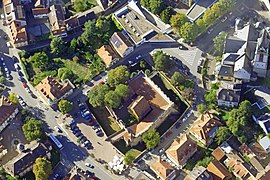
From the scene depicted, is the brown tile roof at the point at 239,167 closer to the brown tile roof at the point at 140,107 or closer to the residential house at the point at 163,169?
the residential house at the point at 163,169

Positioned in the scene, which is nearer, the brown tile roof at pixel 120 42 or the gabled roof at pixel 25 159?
the gabled roof at pixel 25 159

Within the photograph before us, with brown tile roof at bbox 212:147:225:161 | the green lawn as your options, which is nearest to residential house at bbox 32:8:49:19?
the green lawn

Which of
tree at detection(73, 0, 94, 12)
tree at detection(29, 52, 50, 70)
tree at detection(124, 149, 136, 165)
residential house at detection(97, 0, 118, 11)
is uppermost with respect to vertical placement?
tree at detection(73, 0, 94, 12)

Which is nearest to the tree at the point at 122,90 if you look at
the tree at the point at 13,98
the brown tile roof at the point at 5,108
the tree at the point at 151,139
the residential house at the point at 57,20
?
the tree at the point at 151,139

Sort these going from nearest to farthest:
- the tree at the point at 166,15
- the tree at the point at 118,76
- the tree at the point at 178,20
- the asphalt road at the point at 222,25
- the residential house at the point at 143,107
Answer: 1. the residential house at the point at 143,107
2. the tree at the point at 118,76
3. the tree at the point at 178,20
4. the asphalt road at the point at 222,25
5. the tree at the point at 166,15

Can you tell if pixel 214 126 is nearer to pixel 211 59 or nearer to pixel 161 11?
pixel 211 59

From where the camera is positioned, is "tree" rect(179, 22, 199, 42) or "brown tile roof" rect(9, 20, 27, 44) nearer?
"tree" rect(179, 22, 199, 42)

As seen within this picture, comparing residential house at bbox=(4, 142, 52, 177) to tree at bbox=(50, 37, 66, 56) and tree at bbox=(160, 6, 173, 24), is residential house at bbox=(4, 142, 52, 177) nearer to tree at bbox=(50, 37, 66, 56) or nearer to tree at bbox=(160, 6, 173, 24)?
tree at bbox=(50, 37, 66, 56)

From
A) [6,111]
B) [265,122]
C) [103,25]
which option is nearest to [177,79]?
[265,122]
